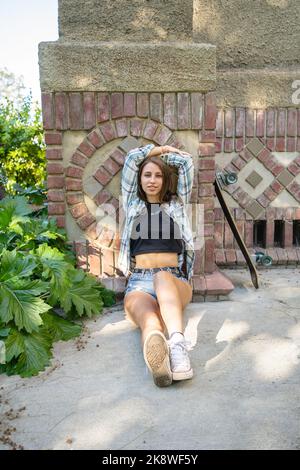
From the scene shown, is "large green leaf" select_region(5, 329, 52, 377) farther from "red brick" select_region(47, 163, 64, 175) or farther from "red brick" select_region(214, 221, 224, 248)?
"red brick" select_region(214, 221, 224, 248)

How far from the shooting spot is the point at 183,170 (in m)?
2.71

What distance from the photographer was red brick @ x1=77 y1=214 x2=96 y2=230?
2.93 metres

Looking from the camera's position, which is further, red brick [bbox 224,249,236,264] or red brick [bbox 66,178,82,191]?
red brick [bbox 224,249,236,264]

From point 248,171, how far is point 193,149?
929 millimetres

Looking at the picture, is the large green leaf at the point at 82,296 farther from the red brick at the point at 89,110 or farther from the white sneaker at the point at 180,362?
the red brick at the point at 89,110

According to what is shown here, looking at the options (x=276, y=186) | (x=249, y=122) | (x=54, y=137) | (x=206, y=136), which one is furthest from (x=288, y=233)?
(x=54, y=137)

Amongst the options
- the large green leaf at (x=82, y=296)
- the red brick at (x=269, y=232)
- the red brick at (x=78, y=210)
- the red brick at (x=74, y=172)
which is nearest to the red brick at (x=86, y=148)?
the red brick at (x=74, y=172)

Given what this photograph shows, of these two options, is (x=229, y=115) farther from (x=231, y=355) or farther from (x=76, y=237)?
(x=231, y=355)

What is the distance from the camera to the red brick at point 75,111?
9.11ft

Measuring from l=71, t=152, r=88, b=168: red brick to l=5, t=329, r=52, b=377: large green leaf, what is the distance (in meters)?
1.22

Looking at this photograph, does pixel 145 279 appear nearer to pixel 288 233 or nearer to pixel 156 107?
pixel 156 107

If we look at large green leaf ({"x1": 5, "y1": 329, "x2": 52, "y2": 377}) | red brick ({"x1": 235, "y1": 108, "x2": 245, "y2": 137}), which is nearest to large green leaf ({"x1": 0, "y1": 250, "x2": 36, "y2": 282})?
large green leaf ({"x1": 5, "y1": 329, "x2": 52, "y2": 377})

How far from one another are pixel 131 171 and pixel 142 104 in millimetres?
476

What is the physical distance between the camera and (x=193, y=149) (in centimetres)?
294
